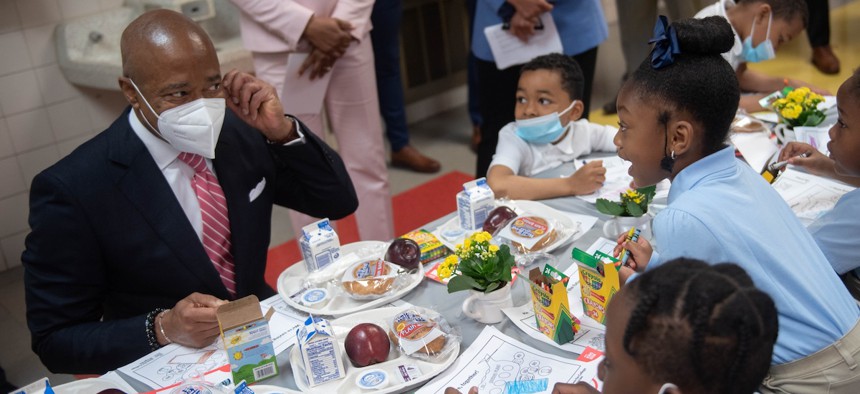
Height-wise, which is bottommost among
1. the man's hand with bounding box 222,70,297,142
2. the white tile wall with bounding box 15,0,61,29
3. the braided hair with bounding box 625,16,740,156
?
the white tile wall with bounding box 15,0,61,29

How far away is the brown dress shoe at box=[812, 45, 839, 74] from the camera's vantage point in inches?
210

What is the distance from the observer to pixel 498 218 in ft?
6.77

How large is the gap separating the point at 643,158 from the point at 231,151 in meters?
1.09

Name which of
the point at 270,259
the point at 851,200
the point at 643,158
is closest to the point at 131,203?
the point at 643,158

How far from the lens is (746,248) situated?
1.46 metres

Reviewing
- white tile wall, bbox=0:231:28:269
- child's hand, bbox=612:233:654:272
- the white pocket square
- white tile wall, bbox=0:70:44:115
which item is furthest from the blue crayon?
white tile wall, bbox=0:231:28:269

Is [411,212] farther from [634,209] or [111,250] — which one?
[111,250]

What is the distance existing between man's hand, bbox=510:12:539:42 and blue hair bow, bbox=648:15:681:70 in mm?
1382

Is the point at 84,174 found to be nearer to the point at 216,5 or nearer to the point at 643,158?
the point at 643,158

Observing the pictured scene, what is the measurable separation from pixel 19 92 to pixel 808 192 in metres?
3.71

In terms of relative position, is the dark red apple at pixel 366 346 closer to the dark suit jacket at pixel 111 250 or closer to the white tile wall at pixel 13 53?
the dark suit jacket at pixel 111 250

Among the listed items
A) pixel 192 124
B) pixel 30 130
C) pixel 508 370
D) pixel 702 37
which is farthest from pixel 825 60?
pixel 30 130

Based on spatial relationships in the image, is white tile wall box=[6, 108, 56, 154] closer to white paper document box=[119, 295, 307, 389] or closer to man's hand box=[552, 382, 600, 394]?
white paper document box=[119, 295, 307, 389]

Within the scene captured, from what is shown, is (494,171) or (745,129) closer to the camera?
(494,171)
